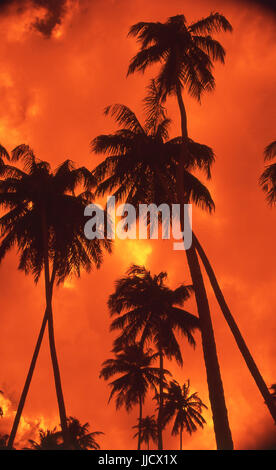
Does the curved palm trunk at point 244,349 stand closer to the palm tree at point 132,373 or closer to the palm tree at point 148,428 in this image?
the palm tree at point 132,373

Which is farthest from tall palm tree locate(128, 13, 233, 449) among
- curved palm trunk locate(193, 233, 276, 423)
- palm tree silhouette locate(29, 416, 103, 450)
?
palm tree silhouette locate(29, 416, 103, 450)

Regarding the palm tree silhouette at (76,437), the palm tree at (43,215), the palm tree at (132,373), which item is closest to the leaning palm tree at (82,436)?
the palm tree silhouette at (76,437)

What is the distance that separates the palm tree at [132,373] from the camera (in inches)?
1296

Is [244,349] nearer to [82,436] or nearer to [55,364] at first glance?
[55,364]

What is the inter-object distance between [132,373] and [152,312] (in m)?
8.28

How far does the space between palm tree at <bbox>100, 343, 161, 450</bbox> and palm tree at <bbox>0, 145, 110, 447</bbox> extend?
→ 51.2 feet

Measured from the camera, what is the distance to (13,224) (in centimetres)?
1912

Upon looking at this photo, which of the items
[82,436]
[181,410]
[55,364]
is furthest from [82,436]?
[55,364]

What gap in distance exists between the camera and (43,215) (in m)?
19.0

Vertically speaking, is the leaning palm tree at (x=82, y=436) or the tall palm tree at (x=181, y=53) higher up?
the tall palm tree at (x=181, y=53)

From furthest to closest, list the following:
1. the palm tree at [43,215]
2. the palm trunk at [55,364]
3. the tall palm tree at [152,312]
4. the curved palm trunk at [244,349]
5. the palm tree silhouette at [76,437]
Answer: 1. the palm tree silhouette at [76,437]
2. the tall palm tree at [152,312]
3. the palm tree at [43,215]
4. the palm trunk at [55,364]
5. the curved palm trunk at [244,349]

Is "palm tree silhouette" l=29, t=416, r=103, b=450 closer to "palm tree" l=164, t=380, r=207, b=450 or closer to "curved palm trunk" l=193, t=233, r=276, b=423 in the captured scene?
"palm tree" l=164, t=380, r=207, b=450

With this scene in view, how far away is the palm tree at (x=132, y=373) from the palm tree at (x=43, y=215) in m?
15.6
